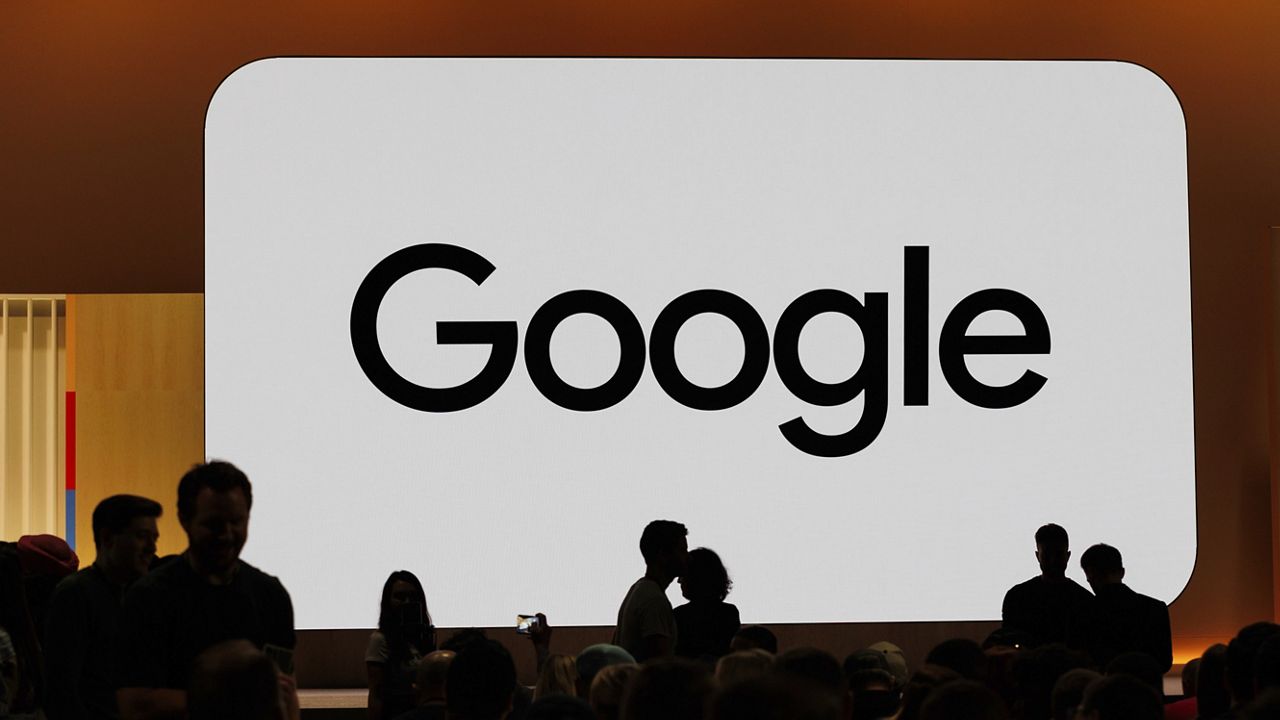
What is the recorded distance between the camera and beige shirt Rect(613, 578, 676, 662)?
202 inches

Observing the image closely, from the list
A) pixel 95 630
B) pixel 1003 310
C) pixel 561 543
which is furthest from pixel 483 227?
pixel 95 630

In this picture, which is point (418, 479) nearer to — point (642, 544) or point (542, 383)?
point (542, 383)

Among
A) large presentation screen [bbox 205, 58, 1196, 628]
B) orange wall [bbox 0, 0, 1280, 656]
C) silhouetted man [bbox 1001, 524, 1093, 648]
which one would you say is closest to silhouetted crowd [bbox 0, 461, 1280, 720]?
silhouetted man [bbox 1001, 524, 1093, 648]

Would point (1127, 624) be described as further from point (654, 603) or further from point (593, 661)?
point (593, 661)

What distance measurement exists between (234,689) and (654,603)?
9.52 ft

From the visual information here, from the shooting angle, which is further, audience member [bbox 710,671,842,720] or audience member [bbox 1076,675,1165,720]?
audience member [bbox 1076,675,1165,720]

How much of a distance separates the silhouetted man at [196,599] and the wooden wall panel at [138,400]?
398 centimetres

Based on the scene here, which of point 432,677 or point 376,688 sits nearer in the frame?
point 432,677

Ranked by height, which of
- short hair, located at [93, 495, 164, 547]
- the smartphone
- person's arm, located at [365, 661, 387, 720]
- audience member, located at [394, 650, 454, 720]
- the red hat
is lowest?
person's arm, located at [365, 661, 387, 720]

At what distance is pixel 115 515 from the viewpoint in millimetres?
4094

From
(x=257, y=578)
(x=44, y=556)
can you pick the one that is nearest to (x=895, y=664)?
(x=257, y=578)

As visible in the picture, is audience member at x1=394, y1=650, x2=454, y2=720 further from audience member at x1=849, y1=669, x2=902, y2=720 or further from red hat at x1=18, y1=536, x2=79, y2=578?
red hat at x1=18, y1=536, x2=79, y2=578

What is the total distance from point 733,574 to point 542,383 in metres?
1.22

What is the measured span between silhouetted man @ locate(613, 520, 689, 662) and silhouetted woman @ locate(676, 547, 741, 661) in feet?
0.19
